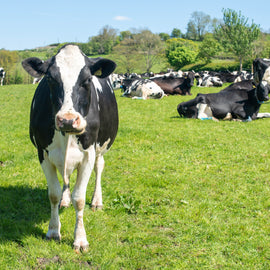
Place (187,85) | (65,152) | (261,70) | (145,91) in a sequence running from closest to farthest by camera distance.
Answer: (65,152)
(261,70)
(145,91)
(187,85)

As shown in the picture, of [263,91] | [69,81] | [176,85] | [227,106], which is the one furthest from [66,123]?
[176,85]

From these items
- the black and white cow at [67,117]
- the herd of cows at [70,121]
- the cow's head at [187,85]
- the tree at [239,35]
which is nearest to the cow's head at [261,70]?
the cow's head at [187,85]

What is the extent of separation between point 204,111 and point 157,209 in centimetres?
785

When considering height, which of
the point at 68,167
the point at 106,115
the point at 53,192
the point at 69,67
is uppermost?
the point at 69,67

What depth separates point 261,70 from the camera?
44.4ft

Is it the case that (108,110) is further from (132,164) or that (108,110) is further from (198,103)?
(198,103)

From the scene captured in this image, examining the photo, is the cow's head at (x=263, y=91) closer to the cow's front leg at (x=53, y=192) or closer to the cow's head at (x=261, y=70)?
the cow's head at (x=261, y=70)

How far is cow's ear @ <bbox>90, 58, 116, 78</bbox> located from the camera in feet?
11.6

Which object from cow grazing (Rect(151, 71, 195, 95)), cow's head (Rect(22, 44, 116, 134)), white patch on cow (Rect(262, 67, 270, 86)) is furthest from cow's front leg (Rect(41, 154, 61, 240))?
cow grazing (Rect(151, 71, 195, 95))

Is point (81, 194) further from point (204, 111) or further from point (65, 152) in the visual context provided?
point (204, 111)

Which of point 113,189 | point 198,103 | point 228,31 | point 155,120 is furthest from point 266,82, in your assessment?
point 228,31

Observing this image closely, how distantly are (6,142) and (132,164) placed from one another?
149 inches

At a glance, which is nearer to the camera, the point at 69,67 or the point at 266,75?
the point at 69,67

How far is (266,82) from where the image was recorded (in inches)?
484
